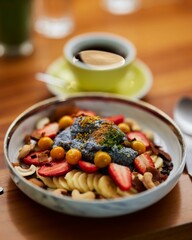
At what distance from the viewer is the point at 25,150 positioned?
879 mm

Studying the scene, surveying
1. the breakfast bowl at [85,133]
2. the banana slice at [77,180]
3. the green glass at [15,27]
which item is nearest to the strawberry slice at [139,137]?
the breakfast bowl at [85,133]

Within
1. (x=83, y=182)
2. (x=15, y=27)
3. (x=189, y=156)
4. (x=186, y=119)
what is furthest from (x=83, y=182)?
(x=15, y=27)

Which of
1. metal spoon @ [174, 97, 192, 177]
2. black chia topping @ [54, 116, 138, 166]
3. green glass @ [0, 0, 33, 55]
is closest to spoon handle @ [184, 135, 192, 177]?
metal spoon @ [174, 97, 192, 177]

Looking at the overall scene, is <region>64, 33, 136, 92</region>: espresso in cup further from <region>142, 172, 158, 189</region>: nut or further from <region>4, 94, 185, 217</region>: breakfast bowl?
<region>142, 172, 158, 189</region>: nut

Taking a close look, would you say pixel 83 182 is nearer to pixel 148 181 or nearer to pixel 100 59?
pixel 148 181

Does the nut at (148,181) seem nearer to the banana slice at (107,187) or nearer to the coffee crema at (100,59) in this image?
the banana slice at (107,187)

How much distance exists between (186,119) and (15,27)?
0.48 m

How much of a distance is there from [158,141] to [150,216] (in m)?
0.19

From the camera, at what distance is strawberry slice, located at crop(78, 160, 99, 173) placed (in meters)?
0.80

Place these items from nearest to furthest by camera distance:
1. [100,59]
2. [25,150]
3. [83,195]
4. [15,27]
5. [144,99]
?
1. [83,195]
2. [25,150]
3. [100,59]
4. [144,99]
5. [15,27]

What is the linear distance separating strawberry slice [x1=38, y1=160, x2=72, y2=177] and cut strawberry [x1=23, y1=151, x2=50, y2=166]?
16 mm

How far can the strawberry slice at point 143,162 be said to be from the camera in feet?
2.71

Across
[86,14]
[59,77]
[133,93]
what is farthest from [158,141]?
[86,14]

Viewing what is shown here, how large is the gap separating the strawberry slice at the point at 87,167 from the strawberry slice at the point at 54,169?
0.07ft
